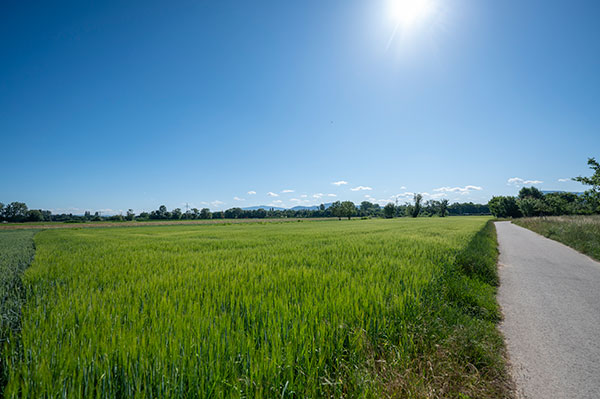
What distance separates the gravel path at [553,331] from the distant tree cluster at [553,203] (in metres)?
9.57

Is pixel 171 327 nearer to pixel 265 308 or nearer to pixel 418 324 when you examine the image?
pixel 265 308

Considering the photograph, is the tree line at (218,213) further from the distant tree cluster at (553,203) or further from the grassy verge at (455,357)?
the grassy verge at (455,357)

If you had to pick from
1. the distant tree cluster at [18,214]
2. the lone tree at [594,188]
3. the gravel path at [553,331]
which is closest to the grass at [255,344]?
the gravel path at [553,331]

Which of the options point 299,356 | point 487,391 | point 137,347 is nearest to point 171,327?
point 137,347

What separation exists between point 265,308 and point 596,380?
13.6 ft

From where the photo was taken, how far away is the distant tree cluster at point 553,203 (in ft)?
45.2

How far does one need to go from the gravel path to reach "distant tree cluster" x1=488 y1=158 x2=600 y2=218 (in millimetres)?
9566

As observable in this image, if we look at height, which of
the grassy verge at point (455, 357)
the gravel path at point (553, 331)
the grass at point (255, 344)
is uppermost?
the grass at point (255, 344)

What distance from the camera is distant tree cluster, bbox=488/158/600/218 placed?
13.8 meters

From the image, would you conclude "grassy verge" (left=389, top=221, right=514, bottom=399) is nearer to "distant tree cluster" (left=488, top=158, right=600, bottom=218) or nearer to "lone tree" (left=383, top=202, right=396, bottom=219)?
"distant tree cluster" (left=488, top=158, right=600, bottom=218)

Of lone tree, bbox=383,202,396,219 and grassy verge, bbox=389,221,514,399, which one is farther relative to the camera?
lone tree, bbox=383,202,396,219

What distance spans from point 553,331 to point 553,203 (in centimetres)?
8086

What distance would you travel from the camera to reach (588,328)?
161 inches

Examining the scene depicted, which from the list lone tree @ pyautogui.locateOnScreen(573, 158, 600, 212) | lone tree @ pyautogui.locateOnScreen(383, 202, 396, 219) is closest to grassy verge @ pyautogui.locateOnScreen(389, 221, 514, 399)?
lone tree @ pyautogui.locateOnScreen(573, 158, 600, 212)
